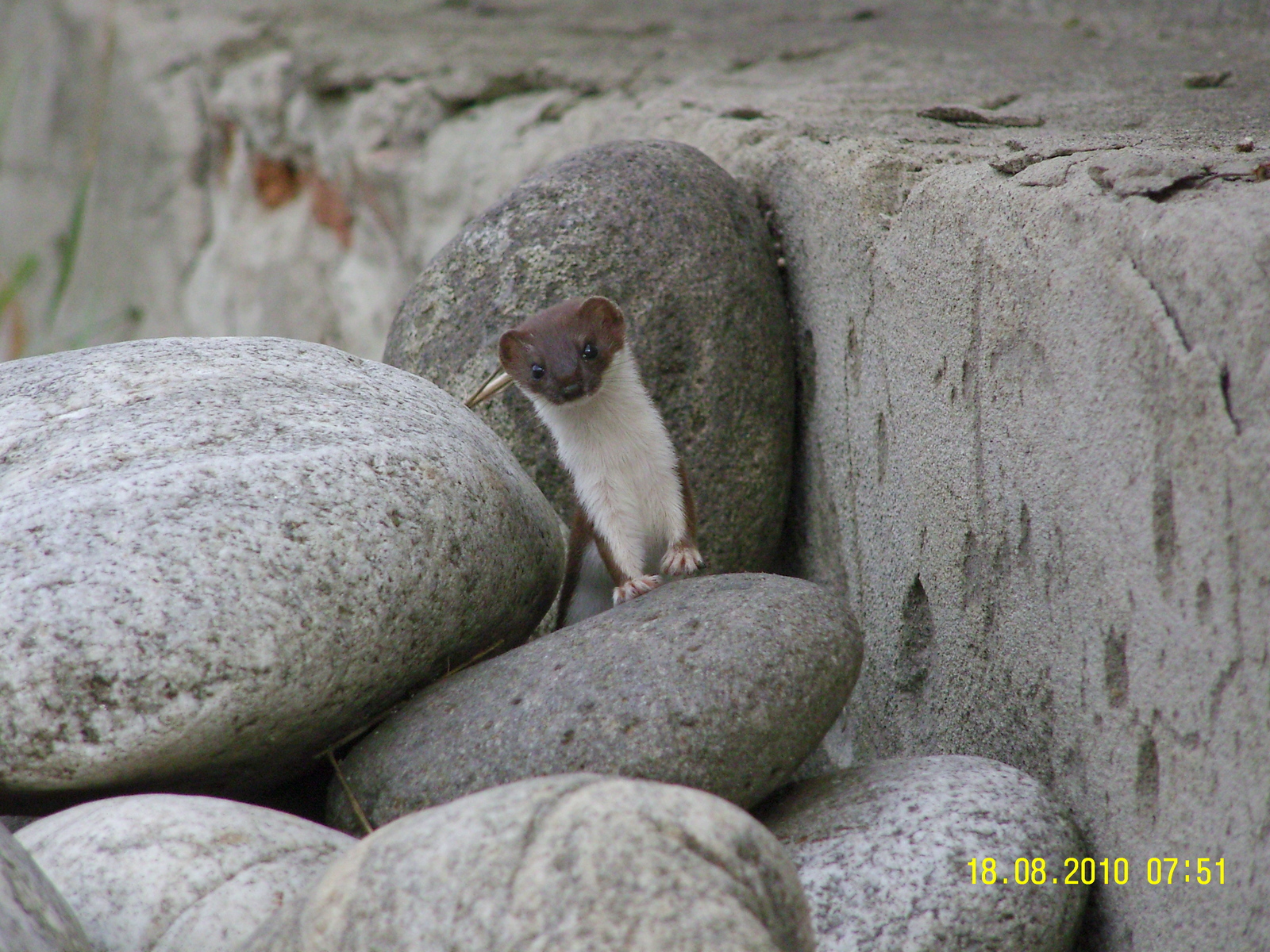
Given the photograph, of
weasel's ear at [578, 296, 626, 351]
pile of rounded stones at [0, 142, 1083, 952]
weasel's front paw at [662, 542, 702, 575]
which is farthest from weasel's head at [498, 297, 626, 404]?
weasel's front paw at [662, 542, 702, 575]

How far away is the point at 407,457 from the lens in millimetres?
3252

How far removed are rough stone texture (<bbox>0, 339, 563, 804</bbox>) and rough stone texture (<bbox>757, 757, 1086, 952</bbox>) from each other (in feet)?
3.61

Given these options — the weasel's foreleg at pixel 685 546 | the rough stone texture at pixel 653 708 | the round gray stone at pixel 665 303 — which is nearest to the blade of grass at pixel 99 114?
the round gray stone at pixel 665 303

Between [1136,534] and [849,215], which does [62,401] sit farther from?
[1136,534]

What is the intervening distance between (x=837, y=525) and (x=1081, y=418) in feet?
5.22

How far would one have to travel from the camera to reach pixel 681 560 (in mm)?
3857

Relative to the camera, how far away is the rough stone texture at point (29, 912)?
2.11 m

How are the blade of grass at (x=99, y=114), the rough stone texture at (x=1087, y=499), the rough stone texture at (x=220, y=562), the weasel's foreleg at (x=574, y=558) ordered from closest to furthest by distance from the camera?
the rough stone texture at (x=1087, y=499), the rough stone texture at (x=220, y=562), the weasel's foreleg at (x=574, y=558), the blade of grass at (x=99, y=114)

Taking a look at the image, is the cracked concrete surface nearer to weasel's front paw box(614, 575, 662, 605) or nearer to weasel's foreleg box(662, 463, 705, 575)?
weasel's foreleg box(662, 463, 705, 575)

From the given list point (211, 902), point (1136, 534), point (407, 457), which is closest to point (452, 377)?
point (407, 457)

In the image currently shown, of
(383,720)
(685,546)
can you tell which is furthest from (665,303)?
(383,720)
